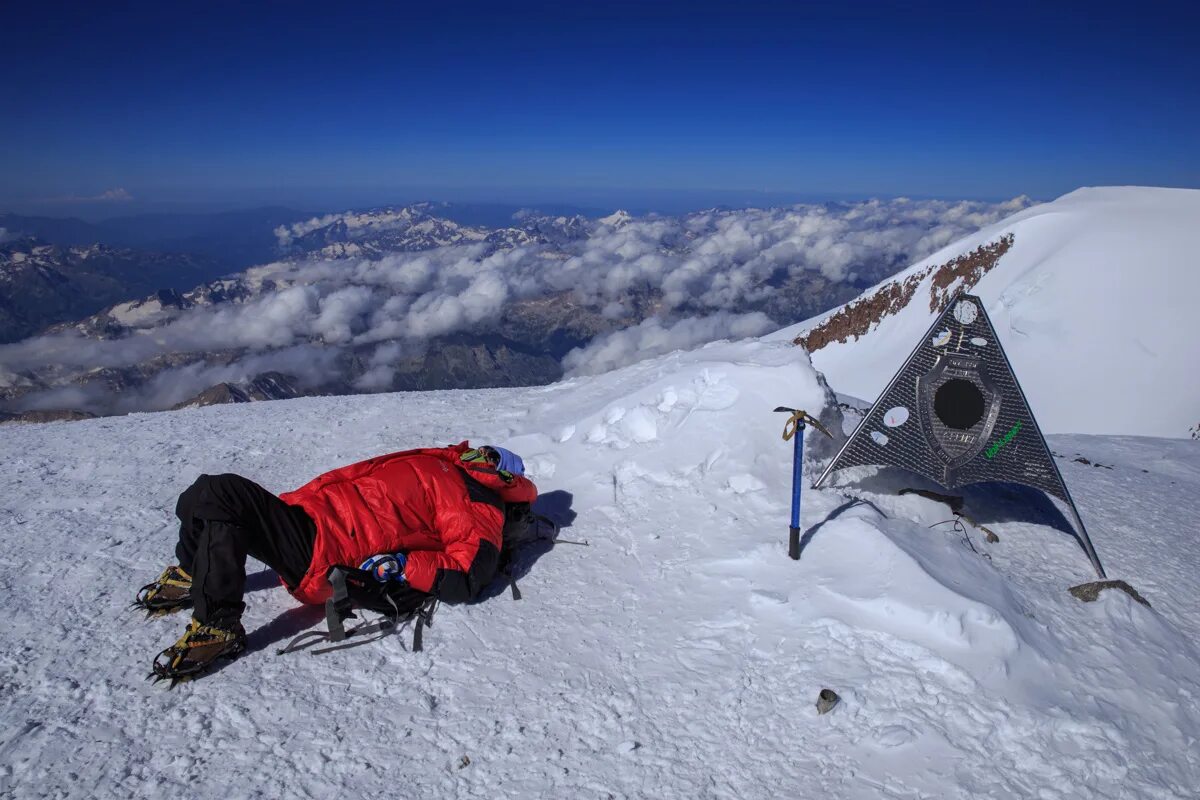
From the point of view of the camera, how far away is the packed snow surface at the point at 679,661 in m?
4.02

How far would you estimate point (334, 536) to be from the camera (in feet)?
17.3

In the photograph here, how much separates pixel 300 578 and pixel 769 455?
575 centimetres

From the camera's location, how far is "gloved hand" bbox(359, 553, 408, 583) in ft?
17.6

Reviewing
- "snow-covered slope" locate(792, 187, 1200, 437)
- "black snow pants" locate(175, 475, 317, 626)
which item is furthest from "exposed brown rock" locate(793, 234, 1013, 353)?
"black snow pants" locate(175, 475, 317, 626)

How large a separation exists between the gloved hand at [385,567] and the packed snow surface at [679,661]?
1.84 ft

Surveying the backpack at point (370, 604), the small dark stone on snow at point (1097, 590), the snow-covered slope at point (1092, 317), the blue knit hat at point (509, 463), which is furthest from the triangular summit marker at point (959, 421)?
the snow-covered slope at point (1092, 317)

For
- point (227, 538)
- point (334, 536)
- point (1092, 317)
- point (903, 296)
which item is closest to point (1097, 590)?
point (334, 536)

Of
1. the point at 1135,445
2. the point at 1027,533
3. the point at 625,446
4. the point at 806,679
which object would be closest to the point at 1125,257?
the point at 1135,445

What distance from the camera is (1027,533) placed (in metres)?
7.71

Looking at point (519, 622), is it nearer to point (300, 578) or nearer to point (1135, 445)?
→ point (300, 578)

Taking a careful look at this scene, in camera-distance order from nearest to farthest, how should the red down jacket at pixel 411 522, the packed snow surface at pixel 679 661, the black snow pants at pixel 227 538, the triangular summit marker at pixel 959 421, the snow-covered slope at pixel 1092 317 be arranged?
1. the packed snow surface at pixel 679 661
2. the black snow pants at pixel 227 538
3. the red down jacket at pixel 411 522
4. the triangular summit marker at pixel 959 421
5. the snow-covered slope at pixel 1092 317

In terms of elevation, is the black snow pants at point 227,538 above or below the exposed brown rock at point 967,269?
above

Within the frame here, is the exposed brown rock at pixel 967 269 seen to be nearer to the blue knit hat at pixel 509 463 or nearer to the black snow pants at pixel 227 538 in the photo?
the blue knit hat at pixel 509 463

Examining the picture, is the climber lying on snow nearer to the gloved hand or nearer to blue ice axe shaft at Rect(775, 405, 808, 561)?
the gloved hand
